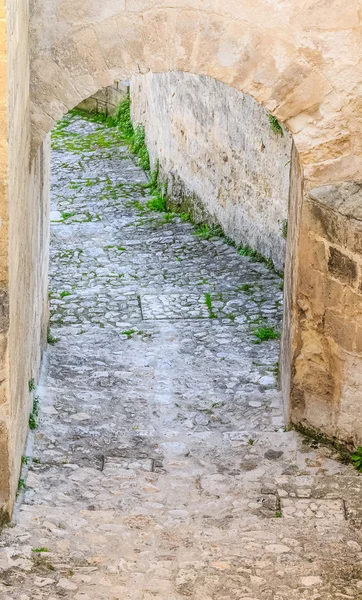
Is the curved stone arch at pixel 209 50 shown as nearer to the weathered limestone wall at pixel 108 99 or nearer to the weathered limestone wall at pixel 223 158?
the weathered limestone wall at pixel 223 158

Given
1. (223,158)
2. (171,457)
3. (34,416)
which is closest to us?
(171,457)

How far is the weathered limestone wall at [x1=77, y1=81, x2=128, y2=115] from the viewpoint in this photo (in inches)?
598

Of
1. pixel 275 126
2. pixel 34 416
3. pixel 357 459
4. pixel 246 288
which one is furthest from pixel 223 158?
pixel 357 459

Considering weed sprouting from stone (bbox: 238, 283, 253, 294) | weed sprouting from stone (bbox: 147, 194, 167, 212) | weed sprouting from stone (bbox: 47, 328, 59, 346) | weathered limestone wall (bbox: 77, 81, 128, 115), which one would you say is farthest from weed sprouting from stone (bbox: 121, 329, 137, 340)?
weathered limestone wall (bbox: 77, 81, 128, 115)

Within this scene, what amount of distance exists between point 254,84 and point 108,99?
10048 mm

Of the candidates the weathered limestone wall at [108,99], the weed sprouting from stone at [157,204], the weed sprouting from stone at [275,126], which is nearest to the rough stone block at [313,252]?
the weed sprouting from stone at [275,126]

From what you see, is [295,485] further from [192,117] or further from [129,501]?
[192,117]

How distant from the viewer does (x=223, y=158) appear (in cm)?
1042

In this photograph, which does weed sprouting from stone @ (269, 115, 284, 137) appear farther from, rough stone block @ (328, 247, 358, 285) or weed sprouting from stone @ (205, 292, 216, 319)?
rough stone block @ (328, 247, 358, 285)

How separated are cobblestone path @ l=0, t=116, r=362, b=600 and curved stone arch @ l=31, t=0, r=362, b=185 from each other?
1998mm

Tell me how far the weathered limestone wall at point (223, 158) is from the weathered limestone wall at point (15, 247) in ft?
10.7

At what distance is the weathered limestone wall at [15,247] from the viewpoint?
4.70 meters

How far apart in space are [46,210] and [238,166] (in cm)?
277

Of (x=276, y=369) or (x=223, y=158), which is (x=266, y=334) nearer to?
(x=276, y=369)
